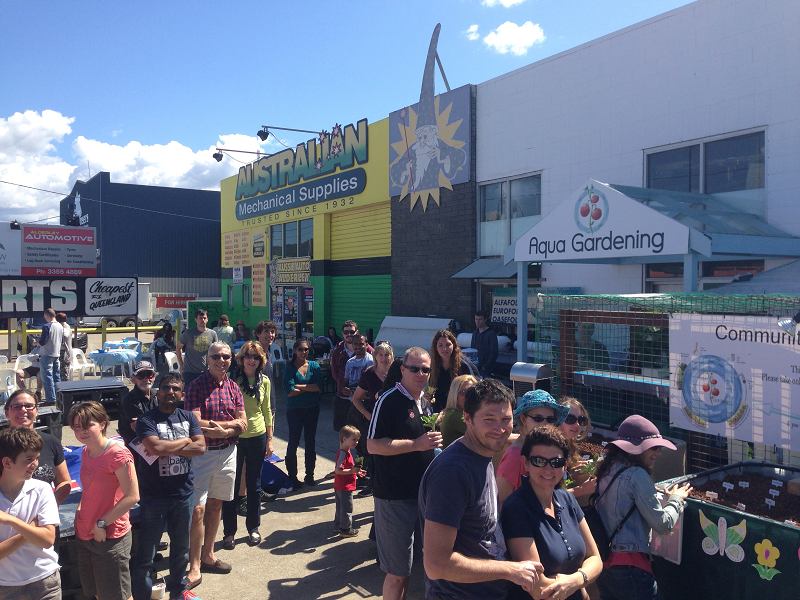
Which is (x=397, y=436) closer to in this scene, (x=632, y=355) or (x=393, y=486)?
(x=393, y=486)

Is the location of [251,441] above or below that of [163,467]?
below

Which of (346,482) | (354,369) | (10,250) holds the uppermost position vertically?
(10,250)

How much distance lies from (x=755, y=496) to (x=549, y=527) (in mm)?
2190

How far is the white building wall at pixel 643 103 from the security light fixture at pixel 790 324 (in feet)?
18.1

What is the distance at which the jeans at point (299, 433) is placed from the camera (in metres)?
6.79

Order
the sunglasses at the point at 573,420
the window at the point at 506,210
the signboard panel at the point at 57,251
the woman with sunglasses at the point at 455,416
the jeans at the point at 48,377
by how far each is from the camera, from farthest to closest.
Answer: the signboard panel at the point at 57,251 < the window at the point at 506,210 < the jeans at the point at 48,377 < the woman with sunglasses at the point at 455,416 < the sunglasses at the point at 573,420

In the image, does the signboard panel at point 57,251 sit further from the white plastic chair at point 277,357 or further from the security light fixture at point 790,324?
the security light fixture at point 790,324

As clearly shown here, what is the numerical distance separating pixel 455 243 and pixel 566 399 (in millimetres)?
9741

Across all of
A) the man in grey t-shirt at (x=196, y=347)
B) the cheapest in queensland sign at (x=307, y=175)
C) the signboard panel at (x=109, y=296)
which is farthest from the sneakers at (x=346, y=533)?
the signboard panel at (x=109, y=296)

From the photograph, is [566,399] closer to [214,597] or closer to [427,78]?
[214,597]

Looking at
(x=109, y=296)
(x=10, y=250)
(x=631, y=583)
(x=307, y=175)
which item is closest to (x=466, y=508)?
(x=631, y=583)

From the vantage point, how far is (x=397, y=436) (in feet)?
12.1

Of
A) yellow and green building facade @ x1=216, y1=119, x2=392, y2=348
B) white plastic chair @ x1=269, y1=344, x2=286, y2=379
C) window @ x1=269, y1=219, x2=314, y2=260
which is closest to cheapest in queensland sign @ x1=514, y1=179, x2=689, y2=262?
yellow and green building facade @ x1=216, y1=119, x2=392, y2=348

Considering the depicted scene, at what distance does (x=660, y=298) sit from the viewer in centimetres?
521
